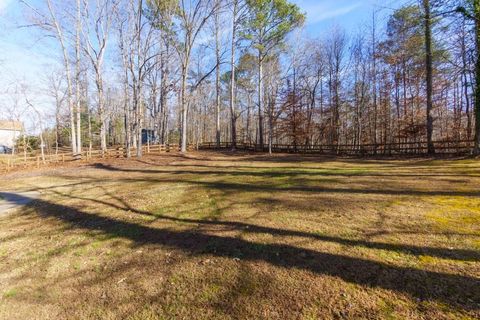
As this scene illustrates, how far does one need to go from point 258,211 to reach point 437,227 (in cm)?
297

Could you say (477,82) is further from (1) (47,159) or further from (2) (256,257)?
(1) (47,159)

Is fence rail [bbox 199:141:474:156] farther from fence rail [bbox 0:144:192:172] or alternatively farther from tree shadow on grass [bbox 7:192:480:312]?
tree shadow on grass [bbox 7:192:480:312]

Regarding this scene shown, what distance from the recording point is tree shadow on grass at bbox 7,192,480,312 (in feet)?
8.28

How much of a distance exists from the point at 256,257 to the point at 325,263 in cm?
89

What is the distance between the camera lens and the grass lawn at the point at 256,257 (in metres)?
2.61

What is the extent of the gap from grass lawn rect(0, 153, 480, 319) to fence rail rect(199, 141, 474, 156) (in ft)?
33.1

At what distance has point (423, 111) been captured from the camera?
22188mm

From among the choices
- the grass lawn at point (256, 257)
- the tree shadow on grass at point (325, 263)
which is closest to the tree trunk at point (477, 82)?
the grass lawn at point (256, 257)

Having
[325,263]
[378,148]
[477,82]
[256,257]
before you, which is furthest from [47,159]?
[477,82]

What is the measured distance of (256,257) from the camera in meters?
3.51

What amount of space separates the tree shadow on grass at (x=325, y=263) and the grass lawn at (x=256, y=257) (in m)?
0.02

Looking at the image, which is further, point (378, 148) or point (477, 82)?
point (378, 148)

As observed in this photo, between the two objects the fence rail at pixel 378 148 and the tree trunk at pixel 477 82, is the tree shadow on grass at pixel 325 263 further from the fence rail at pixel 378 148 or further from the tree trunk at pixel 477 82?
the fence rail at pixel 378 148

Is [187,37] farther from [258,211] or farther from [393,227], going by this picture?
[393,227]
